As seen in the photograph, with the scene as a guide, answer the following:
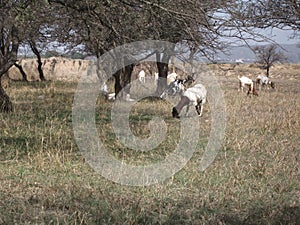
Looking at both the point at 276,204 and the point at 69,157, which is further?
the point at 69,157

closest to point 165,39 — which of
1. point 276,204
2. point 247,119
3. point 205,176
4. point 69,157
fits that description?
point 247,119

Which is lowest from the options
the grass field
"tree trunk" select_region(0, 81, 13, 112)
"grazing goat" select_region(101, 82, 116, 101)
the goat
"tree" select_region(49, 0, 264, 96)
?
the grass field

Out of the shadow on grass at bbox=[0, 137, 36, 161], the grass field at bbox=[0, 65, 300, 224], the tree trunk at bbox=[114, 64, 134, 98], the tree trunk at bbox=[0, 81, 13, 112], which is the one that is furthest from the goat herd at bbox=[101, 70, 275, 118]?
the shadow on grass at bbox=[0, 137, 36, 161]

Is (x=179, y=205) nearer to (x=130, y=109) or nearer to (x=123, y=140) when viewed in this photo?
(x=123, y=140)

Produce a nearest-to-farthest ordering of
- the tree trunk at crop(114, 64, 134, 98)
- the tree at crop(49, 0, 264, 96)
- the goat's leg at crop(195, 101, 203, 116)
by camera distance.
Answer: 1. the tree at crop(49, 0, 264, 96)
2. the goat's leg at crop(195, 101, 203, 116)
3. the tree trunk at crop(114, 64, 134, 98)

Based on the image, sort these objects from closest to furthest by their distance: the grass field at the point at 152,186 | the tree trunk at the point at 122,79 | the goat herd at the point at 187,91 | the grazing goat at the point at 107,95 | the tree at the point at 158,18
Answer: the grass field at the point at 152,186, the tree at the point at 158,18, the goat herd at the point at 187,91, the tree trunk at the point at 122,79, the grazing goat at the point at 107,95

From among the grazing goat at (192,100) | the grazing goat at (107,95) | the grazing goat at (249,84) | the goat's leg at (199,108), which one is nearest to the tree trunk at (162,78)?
the grazing goat at (107,95)

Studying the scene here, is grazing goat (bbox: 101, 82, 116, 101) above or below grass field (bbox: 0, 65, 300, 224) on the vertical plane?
above

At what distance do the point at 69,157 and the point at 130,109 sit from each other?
691 cm

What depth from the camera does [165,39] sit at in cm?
1038

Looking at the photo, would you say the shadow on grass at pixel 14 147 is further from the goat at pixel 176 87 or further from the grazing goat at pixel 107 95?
the goat at pixel 176 87

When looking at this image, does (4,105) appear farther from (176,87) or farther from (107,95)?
(176,87)

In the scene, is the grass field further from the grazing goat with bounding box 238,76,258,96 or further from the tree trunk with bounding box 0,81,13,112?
the grazing goat with bounding box 238,76,258,96

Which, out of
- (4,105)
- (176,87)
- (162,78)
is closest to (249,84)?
(162,78)
